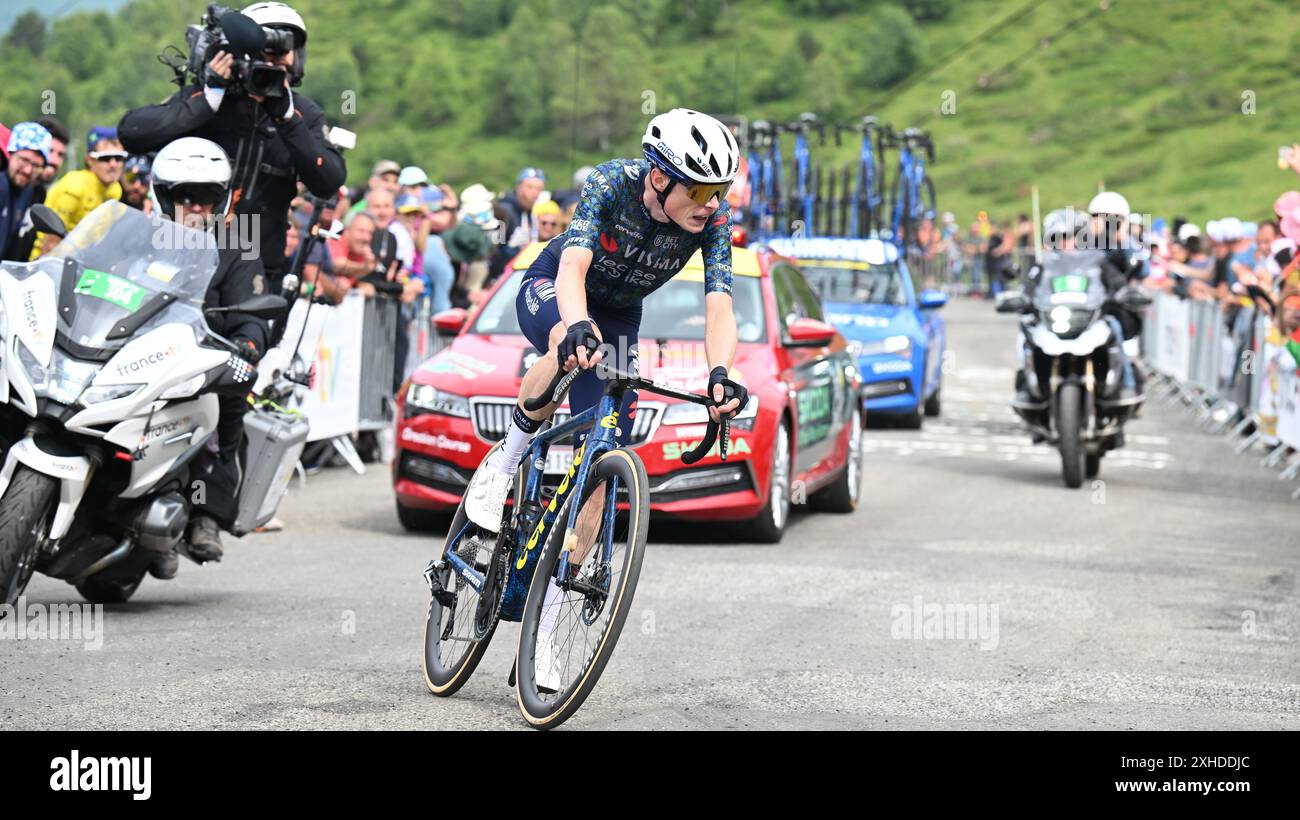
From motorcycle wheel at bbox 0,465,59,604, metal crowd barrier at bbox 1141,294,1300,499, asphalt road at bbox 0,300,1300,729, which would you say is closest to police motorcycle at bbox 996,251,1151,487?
asphalt road at bbox 0,300,1300,729

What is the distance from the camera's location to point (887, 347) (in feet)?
67.8

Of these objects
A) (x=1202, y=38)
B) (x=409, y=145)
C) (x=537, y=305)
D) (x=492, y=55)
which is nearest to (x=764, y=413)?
(x=537, y=305)

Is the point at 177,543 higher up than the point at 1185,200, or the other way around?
the point at 1185,200

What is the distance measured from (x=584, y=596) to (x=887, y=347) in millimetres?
14816

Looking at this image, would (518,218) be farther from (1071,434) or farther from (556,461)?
(556,461)

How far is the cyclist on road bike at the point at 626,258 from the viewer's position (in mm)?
6379

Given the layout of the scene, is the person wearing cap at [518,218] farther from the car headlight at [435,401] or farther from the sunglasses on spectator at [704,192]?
the sunglasses on spectator at [704,192]

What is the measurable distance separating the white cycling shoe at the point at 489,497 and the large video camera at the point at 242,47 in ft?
9.28

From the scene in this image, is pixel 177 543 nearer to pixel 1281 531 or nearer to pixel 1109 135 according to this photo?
pixel 1281 531

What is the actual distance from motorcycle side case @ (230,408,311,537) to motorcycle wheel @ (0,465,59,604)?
1.44m

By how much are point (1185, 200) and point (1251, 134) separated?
15621mm

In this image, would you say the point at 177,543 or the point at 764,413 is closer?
the point at 177,543

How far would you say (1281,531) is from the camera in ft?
44.3
